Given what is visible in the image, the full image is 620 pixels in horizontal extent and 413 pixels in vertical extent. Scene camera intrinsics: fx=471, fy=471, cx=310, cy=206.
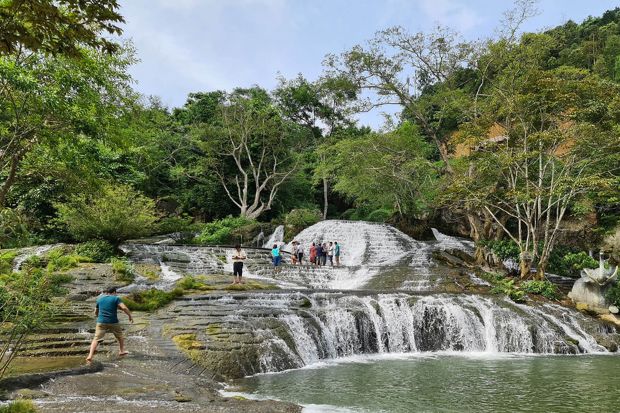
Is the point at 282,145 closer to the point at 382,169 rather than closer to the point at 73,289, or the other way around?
the point at 382,169

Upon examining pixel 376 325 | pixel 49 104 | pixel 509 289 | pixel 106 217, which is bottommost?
pixel 376 325

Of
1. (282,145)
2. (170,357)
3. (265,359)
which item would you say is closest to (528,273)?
(265,359)

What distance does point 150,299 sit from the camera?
1212 centimetres

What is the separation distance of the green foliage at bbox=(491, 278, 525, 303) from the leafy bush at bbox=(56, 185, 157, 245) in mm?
13285

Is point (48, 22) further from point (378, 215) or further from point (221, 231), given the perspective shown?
point (378, 215)

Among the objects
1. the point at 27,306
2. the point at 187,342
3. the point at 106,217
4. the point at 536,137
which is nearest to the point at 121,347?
the point at 187,342

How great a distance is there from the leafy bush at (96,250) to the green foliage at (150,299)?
21.4 ft

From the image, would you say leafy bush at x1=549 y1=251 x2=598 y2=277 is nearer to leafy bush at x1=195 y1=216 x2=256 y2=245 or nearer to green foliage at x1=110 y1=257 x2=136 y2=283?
green foliage at x1=110 y1=257 x2=136 y2=283

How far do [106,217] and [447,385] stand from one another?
46.5 ft

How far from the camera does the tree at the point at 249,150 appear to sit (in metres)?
32.1

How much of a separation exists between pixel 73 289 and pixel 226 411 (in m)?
9.27

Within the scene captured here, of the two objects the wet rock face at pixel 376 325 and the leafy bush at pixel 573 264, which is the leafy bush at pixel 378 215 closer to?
the leafy bush at pixel 573 264

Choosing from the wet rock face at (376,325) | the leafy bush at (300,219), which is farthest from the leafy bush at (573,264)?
the leafy bush at (300,219)

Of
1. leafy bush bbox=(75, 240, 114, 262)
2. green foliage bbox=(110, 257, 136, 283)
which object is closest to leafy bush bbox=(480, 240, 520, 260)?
green foliage bbox=(110, 257, 136, 283)
